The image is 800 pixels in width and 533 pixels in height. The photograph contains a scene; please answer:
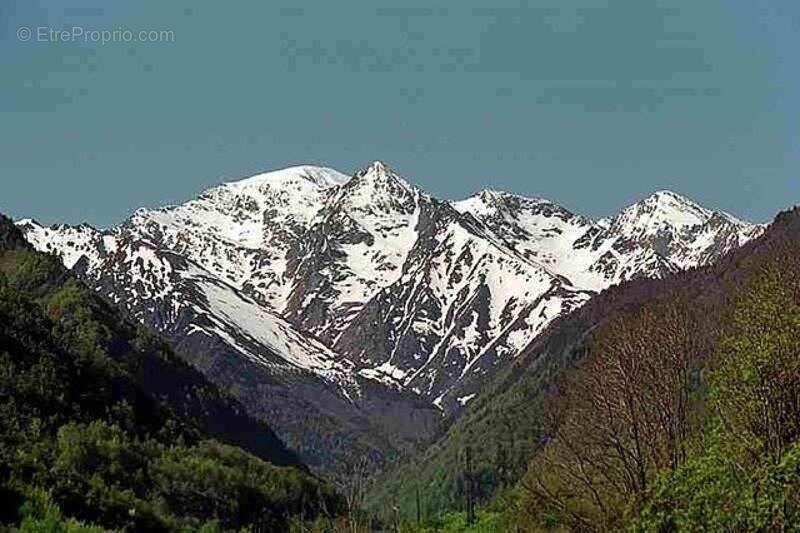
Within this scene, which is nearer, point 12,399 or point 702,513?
point 702,513

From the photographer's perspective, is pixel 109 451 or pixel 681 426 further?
pixel 109 451

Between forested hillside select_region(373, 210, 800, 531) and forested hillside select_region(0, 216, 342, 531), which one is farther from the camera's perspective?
forested hillside select_region(0, 216, 342, 531)

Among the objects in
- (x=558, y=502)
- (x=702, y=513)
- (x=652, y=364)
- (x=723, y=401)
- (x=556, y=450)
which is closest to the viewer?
(x=702, y=513)

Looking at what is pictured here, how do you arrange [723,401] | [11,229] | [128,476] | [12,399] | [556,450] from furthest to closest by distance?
[11,229] → [128,476] → [12,399] → [556,450] → [723,401]

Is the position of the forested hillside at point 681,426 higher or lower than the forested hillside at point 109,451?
higher

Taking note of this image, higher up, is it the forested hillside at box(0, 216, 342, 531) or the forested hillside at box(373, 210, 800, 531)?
the forested hillside at box(373, 210, 800, 531)

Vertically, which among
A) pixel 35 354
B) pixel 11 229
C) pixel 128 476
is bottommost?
pixel 128 476

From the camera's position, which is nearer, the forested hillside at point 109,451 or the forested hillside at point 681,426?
the forested hillside at point 681,426

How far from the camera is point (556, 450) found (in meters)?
49.0

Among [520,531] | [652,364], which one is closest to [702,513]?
[652,364]

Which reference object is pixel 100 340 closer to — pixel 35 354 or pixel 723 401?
pixel 35 354

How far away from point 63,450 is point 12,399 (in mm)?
7244

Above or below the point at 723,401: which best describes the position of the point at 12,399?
below

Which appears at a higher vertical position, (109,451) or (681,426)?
(681,426)
